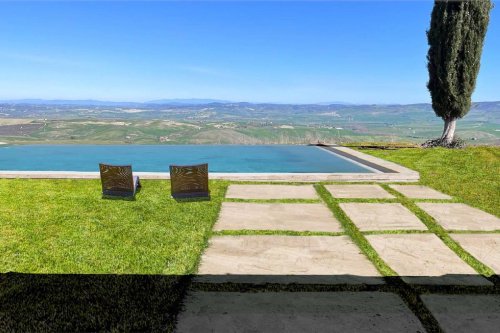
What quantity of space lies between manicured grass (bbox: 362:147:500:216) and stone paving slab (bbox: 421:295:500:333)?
15.5 feet

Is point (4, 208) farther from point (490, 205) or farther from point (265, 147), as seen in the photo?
point (265, 147)

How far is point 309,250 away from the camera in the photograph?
5551 mm

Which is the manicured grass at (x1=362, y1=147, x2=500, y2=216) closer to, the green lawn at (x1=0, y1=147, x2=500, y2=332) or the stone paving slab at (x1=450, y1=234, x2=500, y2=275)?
the green lawn at (x1=0, y1=147, x2=500, y2=332)

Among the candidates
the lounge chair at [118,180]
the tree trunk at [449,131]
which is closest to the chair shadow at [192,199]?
the lounge chair at [118,180]

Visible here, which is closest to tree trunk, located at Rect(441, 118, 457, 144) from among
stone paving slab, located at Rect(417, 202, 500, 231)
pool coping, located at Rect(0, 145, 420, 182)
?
pool coping, located at Rect(0, 145, 420, 182)

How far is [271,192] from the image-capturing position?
9.52 meters

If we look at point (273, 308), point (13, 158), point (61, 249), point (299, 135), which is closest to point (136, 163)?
point (13, 158)

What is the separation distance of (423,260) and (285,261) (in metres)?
2.19

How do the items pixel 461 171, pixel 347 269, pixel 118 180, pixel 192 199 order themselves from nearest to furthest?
pixel 347 269
pixel 118 180
pixel 192 199
pixel 461 171

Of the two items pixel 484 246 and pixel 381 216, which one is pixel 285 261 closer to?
pixel 381 216

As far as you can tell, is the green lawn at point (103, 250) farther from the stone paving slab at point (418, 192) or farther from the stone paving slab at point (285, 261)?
the stone paving slab at point (418, 192)

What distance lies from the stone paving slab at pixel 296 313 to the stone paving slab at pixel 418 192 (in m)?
5.90

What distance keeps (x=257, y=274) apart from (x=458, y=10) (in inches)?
742

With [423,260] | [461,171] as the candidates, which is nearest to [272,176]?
[423,260]
